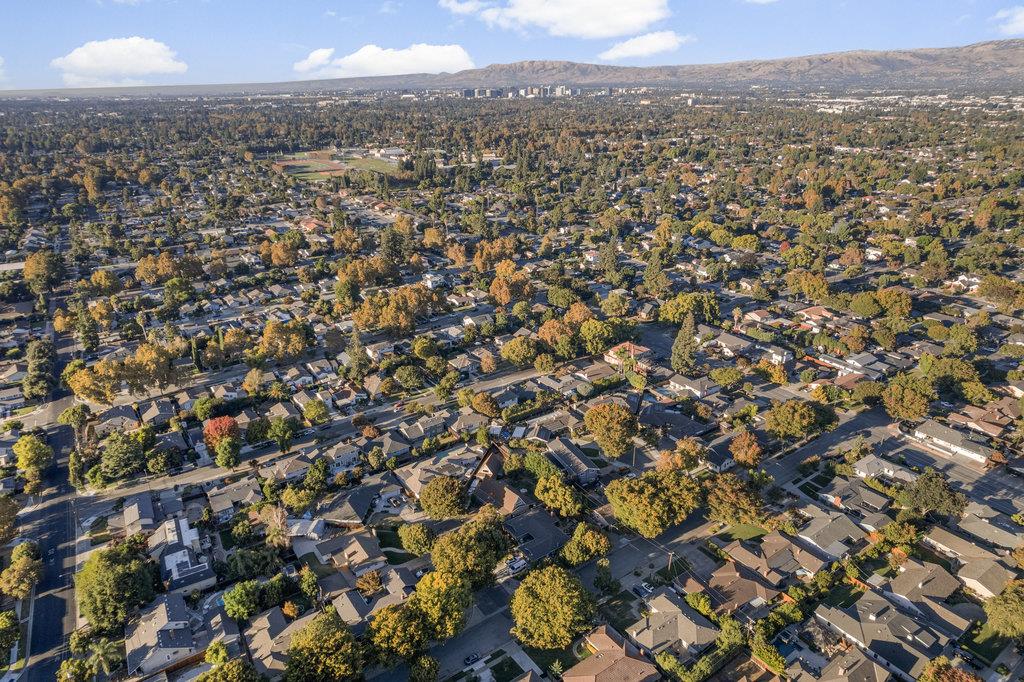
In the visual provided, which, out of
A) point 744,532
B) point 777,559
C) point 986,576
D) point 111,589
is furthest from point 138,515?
point 986,576

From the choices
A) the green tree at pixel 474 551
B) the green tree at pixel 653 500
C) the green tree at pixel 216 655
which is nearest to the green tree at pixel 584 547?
the green tree at pixel 653 500

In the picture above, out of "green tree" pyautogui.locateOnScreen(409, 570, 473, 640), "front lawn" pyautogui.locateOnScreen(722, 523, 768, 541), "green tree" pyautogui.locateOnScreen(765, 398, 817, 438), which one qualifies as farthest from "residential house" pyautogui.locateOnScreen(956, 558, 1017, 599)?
"green tree" pyautogui.locateOnScreen(409, 570, 473, 640)

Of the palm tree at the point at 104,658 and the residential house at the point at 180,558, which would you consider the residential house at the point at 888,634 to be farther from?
the palm tree at the point at 104,658

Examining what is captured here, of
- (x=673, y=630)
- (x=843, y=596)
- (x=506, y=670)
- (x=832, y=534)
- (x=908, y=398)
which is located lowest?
(x=506, y=670)

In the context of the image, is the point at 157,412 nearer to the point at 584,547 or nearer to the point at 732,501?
the point at 584,547

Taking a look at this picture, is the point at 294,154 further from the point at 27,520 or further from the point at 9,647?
the point at 9,647

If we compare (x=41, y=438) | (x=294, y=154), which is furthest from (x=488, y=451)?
(x=294, y=154)
